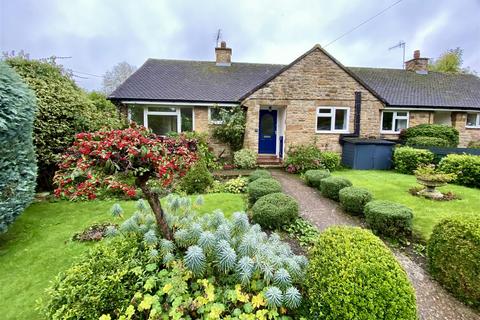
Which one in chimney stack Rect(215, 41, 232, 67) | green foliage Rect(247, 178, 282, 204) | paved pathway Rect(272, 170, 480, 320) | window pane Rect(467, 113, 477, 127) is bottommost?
paved pathway Rect(272, 170, 480, 320)

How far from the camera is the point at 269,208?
4824mm

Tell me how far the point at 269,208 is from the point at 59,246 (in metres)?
3.90

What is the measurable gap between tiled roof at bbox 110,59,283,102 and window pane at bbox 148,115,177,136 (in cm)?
113

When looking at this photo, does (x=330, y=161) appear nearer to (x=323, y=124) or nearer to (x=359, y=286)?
(x=323, y=124)

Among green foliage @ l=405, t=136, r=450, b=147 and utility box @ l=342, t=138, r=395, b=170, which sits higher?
green foliage @ l=405, t=136, r=450, b=147

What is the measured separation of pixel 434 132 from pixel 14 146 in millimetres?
15909

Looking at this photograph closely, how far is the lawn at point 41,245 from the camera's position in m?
3.05

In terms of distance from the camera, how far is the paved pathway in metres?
2.85

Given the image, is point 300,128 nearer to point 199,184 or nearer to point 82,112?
point 199,184

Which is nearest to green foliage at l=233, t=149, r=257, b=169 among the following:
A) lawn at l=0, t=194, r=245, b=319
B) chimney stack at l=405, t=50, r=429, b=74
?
lawn at l=0, t=194, r=245, b=319

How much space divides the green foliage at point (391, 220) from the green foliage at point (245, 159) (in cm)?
641

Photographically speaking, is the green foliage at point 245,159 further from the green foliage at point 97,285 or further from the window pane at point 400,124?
the window pane at point 400,124

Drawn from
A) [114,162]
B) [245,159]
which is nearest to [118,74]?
[245,159]

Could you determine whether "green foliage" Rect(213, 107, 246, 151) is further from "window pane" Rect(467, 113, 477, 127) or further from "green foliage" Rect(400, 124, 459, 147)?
"window pane" Rect(467, 113, 477, 127)
